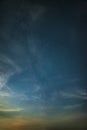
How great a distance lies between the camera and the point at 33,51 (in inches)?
152

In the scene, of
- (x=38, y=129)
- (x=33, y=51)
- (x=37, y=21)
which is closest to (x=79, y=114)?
(x=38, y=129)

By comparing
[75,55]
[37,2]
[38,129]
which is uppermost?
[37,2]

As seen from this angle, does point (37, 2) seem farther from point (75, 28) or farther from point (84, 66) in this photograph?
point (84, 66)

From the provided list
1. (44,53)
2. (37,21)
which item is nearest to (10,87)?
(44,53)

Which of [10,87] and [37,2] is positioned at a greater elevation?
[37,2]

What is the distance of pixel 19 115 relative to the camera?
12.9 feet

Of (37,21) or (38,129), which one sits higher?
(37,21)

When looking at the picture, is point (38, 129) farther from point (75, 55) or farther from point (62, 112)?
point (75, 55)

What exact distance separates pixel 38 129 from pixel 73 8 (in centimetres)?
177

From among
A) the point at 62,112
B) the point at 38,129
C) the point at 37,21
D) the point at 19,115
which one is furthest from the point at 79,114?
the point at 37,21

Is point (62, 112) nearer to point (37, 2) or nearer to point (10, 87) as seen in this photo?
point (10, 87)

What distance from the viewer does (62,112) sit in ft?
13.0

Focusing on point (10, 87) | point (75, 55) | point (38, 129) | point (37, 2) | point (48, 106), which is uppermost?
point (37, 2)

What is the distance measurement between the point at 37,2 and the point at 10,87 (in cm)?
125
